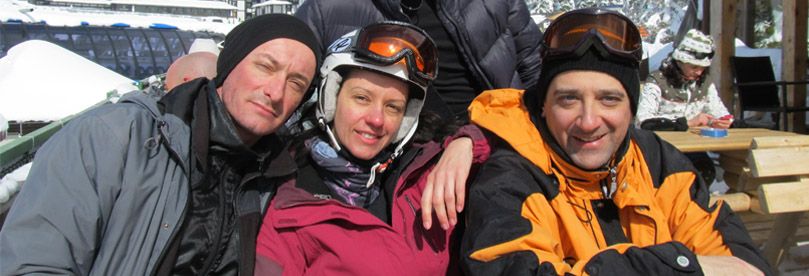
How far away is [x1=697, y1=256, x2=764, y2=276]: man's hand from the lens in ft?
6.35

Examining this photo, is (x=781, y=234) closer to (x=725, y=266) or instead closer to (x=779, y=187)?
(x=779, y=187)

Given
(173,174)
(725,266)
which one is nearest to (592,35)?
(725,266)

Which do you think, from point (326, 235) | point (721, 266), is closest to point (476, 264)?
point (326, 235)

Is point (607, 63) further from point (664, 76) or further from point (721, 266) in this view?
point (664, 76)

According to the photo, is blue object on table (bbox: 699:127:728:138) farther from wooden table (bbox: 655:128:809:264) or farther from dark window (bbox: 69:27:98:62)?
dark window (bbox: 69:27:98:62)

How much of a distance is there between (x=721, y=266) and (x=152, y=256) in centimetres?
171

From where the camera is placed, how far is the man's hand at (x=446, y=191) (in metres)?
2.13

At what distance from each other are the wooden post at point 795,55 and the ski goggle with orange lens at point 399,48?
8.32m

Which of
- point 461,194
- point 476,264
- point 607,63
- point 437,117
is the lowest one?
point 476,264

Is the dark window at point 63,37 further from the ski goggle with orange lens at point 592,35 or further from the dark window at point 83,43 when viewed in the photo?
the ski goggle with orange lens at point 592,35

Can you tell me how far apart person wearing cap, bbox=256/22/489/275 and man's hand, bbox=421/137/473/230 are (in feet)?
0.08

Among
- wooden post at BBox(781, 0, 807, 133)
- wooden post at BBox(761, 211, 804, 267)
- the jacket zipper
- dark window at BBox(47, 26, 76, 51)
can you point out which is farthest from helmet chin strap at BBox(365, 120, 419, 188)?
dark window at BBox(47, 26, 76, 51)

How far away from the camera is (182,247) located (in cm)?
205

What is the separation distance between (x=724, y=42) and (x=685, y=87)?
3.38 meters
